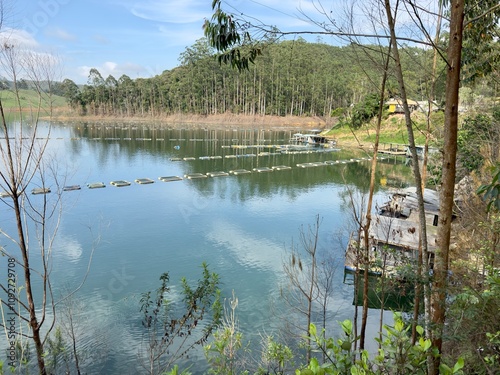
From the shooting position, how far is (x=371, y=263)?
5723 millimetres

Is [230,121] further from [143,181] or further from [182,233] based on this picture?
[182,233]

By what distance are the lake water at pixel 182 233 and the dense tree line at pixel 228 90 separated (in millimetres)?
33501

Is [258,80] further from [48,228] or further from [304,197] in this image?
[48,228]

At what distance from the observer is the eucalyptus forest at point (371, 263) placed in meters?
2.36

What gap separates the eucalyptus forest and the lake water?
0.47m

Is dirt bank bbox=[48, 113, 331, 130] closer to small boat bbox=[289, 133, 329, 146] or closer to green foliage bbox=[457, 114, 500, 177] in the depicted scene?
small boat bbox=[289, 133, 329, 146]

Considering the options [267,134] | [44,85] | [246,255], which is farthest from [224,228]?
[267,134]

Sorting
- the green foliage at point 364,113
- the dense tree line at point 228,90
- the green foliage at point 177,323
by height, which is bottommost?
the green foliage at point 177,323

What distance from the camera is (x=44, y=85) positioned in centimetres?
386

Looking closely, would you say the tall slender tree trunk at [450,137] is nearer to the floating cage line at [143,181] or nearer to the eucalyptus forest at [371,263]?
the eucalyptus forest at [371,263]

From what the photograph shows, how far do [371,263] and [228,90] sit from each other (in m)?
60.2

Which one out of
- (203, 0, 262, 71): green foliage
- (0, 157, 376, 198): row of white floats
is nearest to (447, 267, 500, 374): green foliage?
(203, 0, 262, 71): green foliage

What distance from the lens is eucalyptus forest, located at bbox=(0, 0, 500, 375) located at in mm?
2359

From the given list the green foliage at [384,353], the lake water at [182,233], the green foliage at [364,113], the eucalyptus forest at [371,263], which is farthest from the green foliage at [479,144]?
the green foliage at [384,353]
